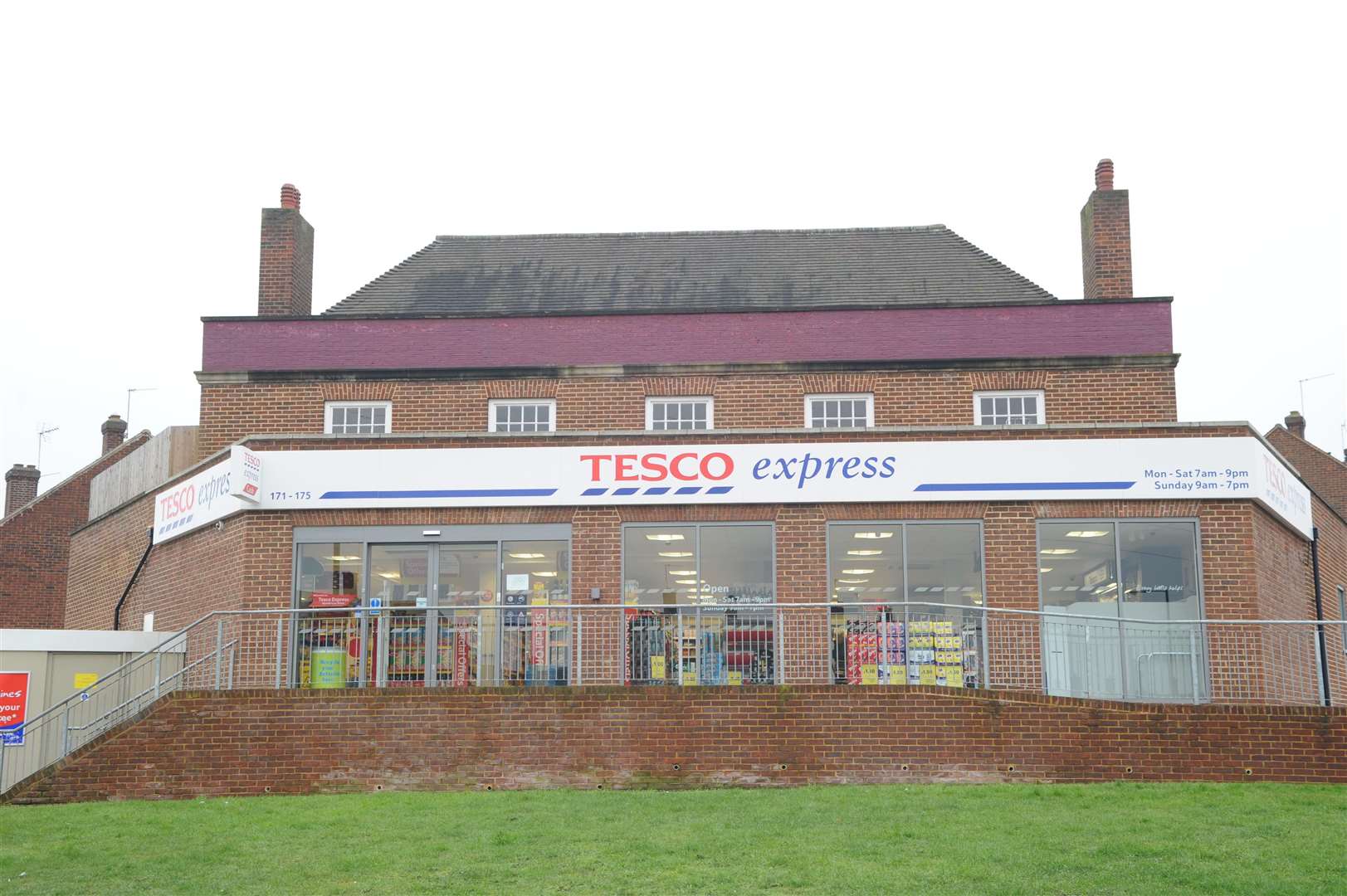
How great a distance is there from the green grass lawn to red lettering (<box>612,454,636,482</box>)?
251 inches

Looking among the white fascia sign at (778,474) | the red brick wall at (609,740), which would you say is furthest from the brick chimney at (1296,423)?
the red brick wall at (609,740)

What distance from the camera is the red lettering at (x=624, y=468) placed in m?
21.8

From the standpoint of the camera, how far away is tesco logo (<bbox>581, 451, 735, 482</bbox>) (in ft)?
71.2

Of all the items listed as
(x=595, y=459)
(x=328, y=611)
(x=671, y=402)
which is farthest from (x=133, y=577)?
(x=671, y=402)

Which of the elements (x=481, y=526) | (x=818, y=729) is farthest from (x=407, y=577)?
(x=818, y=729)

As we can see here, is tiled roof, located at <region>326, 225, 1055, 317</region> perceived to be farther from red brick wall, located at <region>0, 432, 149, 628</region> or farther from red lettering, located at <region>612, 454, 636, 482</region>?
red brick wall, located at <region>0, 432, 149, 628</region>

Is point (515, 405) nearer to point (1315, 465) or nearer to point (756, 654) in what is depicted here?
point (756, 654)

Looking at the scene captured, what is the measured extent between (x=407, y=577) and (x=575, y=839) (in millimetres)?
9162

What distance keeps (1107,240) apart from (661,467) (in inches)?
429

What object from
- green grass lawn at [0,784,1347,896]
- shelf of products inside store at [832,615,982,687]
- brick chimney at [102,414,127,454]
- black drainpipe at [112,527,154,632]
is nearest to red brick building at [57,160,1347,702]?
shelf of products inside store at [832,615,982,687]

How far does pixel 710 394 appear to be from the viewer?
2564 cm

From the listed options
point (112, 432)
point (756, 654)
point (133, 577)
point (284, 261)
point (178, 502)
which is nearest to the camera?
point (756, 654)

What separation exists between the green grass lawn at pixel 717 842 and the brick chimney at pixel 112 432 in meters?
30.9

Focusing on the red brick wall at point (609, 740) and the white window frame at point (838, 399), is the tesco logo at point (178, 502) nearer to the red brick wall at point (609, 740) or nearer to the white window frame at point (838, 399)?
the red brick wall at point (609, 740)
